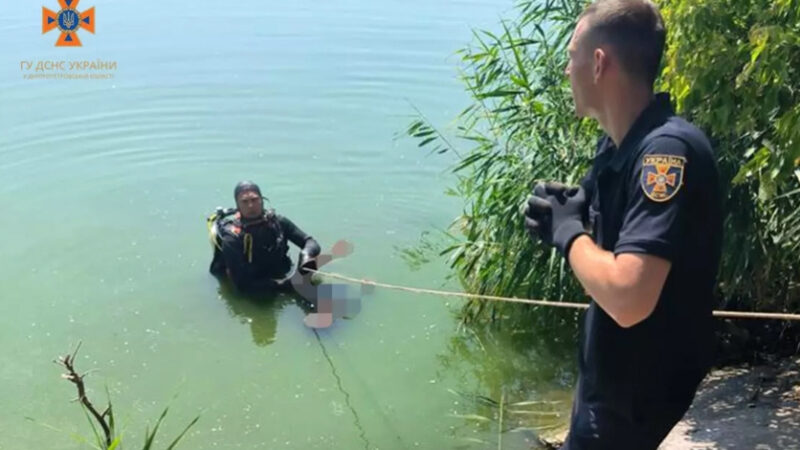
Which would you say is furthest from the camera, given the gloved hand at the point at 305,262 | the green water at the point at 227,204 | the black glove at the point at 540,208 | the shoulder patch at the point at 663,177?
the gloved hand at the point at 305,262

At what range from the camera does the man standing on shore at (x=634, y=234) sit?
5.78 ft

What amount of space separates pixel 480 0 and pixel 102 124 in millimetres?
7393

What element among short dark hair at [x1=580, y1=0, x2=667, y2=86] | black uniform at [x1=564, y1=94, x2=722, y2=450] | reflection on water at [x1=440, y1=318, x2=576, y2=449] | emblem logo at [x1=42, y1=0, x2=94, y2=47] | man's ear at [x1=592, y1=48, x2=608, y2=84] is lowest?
reflection on water at [x1=440, y1=318, x2=576, y2=449]

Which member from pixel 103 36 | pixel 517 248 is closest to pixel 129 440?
pixel 517 248

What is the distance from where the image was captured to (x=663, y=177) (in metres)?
1.76

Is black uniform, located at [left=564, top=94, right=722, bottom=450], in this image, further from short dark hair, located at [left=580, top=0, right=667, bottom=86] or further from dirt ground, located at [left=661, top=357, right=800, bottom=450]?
dirt ground, located at [left=661, top=357, right=800, bottom=450]

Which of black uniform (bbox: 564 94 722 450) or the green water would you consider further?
the green water

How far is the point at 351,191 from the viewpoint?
341 inches

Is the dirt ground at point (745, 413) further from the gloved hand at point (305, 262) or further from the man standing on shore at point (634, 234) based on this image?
the gloved hand at point (305, 262)

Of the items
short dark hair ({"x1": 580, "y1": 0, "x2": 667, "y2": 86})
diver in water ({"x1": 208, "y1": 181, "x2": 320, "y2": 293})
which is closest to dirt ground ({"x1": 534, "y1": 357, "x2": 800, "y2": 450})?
short dark hair ({"x1": 580, "y1": 0, "x2": 667, "y2": 86})

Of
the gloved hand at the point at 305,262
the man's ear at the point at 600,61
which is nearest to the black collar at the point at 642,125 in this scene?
the man's ear at the point at 600,61

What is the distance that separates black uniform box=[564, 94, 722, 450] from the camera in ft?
5.79

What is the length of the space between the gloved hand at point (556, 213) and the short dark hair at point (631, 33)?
0.33 meters

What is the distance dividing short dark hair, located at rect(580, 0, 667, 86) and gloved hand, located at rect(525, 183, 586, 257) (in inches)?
12.9
